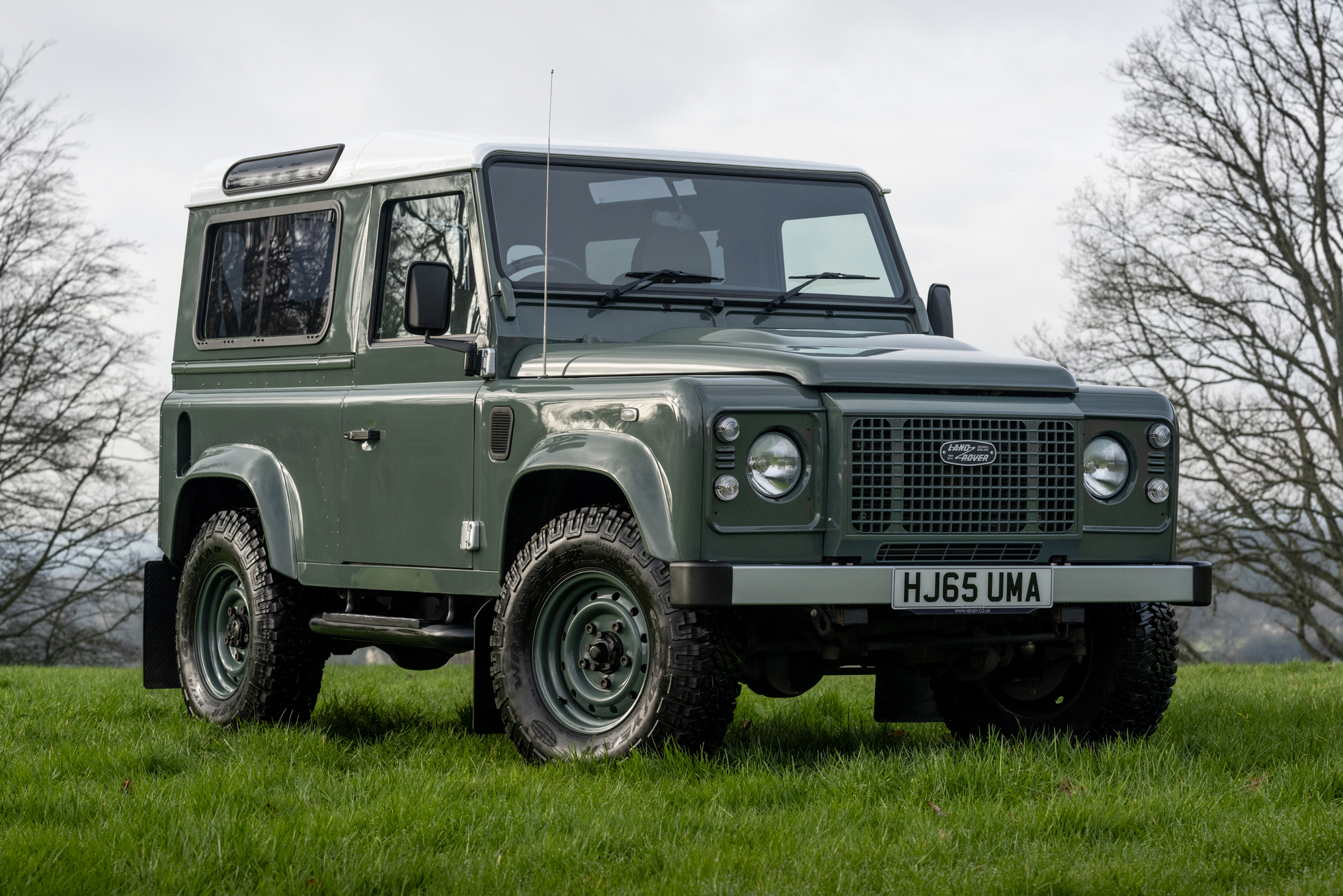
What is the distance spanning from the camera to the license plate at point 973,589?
518 centimetres

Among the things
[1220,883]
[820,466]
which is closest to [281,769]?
[820,466]

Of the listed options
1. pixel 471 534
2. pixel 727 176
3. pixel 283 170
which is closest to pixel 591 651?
pixel 471 534

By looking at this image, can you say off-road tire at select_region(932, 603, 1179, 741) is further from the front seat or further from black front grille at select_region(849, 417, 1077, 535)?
the front seat

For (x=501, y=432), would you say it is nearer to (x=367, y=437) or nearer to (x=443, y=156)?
(x=367, y=437)

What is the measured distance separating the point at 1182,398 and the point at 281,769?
2069 cm

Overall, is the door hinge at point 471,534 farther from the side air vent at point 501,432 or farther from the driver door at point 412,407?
the side air vent at point 501,432

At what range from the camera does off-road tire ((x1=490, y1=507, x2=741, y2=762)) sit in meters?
5.12

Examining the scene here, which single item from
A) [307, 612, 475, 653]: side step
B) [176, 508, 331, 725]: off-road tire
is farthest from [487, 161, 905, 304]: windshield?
[176, 508, 331, 725]: off-road tire

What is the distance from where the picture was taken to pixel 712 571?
4.93 meters

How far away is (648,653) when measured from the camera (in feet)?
17.4

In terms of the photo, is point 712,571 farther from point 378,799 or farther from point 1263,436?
point 1263,436

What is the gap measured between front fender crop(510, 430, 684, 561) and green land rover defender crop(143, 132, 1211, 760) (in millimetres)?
11

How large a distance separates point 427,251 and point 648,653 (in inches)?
86.0

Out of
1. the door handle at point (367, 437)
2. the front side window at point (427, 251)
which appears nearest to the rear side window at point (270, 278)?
the front side window at point (427, 251)
